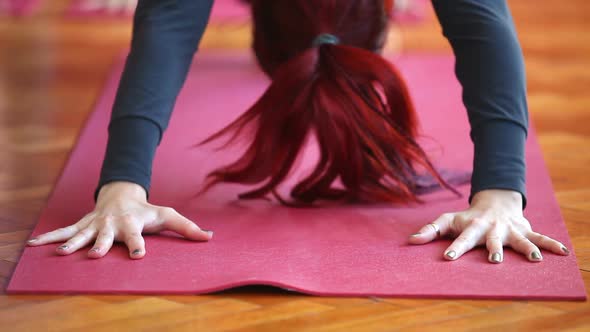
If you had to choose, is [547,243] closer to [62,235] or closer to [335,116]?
[335,116]

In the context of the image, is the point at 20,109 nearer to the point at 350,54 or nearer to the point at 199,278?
the point at 350,54

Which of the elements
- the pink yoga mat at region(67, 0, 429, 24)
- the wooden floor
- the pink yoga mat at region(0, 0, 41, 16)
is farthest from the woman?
the pink yoga mat at region(0, 0, 41, 16)

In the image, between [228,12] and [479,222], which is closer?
[479,222]

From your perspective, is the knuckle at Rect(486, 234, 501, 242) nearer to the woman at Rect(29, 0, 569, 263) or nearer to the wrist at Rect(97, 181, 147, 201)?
the woman at Rect(29, 0, 569, 263)

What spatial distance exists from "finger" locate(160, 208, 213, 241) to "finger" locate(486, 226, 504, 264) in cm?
35

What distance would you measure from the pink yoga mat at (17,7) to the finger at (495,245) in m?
1.99

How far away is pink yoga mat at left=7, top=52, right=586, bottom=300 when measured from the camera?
1.08m

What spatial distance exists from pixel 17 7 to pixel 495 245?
6.72 ft

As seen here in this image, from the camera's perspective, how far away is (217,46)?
8.00 feet

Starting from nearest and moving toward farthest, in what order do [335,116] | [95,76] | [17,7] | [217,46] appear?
[335,116]
[95,76]
[217,46]
[17,7]

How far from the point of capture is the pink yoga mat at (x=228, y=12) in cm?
264

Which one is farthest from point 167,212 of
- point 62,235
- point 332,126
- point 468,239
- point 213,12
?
point 213,12

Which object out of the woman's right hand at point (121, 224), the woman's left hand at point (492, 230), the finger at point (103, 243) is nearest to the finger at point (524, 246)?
the woman's left hand at point (492, 230)

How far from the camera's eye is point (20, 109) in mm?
1931
